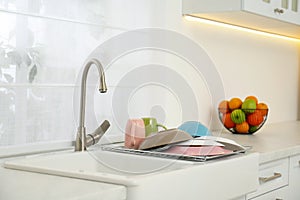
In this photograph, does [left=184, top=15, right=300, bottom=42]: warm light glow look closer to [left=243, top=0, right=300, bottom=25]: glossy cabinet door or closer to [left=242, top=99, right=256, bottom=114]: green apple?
[left=243, top=0, right=300, bottom=25]: glossy cabinet door

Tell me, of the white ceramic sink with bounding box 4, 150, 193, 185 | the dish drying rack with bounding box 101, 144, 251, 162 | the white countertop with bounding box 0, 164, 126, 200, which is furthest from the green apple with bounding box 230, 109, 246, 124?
the white countertop with bounding box 0, 164, 126, 200

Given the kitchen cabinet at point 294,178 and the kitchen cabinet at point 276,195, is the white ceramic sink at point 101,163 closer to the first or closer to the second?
the kitchen cabinet at point 276,195

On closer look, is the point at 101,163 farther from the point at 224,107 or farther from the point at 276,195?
the point at 224,107

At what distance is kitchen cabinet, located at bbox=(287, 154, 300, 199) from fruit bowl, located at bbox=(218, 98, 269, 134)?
0.41 metres

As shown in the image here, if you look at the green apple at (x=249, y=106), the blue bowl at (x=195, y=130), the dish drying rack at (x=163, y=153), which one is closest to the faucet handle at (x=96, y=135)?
the dish drying rack at (x=163, y=153)

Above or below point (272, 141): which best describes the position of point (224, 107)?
above

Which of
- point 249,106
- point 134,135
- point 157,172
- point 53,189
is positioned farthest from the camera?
point 249,106

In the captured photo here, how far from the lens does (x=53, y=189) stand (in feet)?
4.13

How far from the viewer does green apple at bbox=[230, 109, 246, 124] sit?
2.76 metres

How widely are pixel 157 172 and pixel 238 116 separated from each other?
1369 millimetres

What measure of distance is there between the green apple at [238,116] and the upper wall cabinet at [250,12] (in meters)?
0.50

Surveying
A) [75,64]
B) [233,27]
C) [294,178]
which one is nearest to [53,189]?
[75,64]

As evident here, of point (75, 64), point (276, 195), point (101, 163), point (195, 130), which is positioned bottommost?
point (276, 195)

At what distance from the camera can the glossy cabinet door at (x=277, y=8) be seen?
2.54 meters
